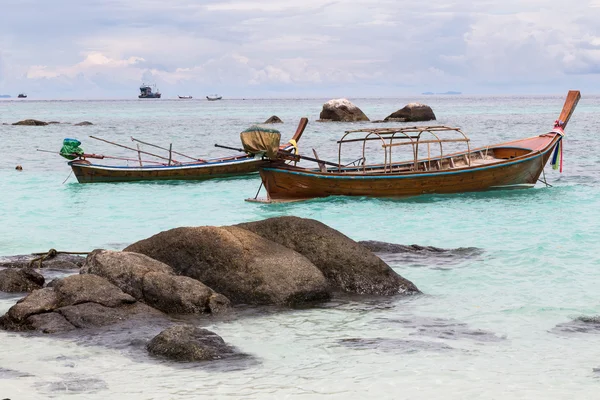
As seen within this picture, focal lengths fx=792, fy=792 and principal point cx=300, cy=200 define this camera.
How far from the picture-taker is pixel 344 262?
9.95 meters

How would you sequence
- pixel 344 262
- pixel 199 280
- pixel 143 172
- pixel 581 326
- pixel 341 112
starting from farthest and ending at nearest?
1. pixel 341 112
2. pixel 143 172
3. pixel 344 262
4. pixel 199 280
5. pixel 581 326

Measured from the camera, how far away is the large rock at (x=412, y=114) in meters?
61.2

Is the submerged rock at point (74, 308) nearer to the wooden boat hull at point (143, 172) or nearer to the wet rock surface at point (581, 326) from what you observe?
the wet rock surface at point (581, 326)

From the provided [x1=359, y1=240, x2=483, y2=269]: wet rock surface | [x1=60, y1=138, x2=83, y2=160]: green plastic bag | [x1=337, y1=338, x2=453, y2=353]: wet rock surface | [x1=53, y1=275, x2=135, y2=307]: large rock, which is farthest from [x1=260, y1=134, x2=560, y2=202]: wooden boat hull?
[x1=337, y1=338, x2=453, y2=353]: wet rock surface

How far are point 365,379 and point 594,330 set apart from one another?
119 inches

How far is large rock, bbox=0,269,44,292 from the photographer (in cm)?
995

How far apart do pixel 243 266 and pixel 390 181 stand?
428 inches

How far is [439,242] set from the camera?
1471 centimetres

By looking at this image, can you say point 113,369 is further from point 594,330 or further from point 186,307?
point 594,330

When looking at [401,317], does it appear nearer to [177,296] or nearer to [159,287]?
[177,296]

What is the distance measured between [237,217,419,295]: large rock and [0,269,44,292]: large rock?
3.07m

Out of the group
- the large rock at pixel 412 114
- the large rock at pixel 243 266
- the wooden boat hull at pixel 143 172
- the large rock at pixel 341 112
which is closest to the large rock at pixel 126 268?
the large rock at pixel 243 266

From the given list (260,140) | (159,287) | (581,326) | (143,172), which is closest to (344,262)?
(159,287)

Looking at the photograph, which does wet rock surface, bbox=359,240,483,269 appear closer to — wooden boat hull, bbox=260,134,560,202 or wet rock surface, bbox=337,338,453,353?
wet rock surface, bbox=337,338,453,353
